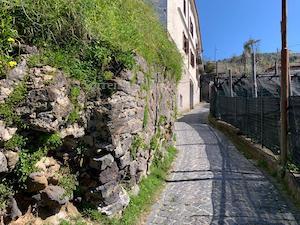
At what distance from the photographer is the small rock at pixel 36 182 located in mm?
4051

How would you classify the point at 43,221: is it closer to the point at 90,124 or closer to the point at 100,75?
the point at 90,124

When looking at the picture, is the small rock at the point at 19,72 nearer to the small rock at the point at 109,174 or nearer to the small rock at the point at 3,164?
the small rock at the point at 3,164

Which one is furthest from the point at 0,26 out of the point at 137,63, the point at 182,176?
the point at 182,176

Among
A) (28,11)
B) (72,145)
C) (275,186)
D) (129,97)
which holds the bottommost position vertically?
(275,186)

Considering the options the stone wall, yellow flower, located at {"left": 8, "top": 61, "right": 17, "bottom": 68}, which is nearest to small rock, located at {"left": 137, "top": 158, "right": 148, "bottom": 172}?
the stone wall

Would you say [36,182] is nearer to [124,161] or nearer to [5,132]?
[5,132]

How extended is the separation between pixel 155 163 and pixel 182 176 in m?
0.67

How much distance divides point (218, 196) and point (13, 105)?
14.3 feet

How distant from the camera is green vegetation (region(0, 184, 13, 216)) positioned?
3.75 metres

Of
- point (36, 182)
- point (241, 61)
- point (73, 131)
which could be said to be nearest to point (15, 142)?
point (36, 182)

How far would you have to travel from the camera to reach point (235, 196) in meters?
7.05

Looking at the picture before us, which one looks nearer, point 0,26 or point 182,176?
point 0,26

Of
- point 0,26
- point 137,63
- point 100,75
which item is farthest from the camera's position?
point 137,63

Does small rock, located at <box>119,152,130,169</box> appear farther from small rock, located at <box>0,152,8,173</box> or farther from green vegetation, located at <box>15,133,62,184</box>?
small rock, located at <box>0,152,8,173</box>
